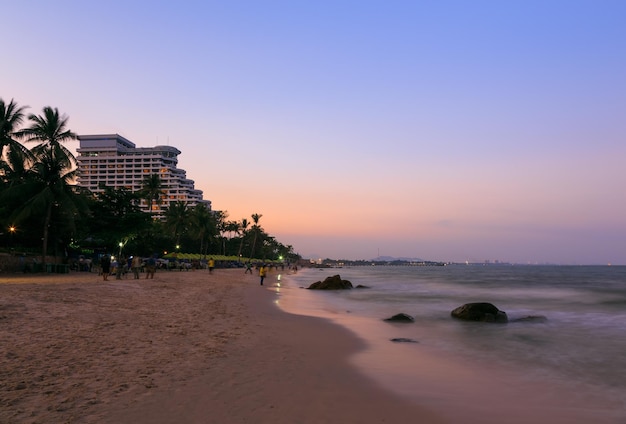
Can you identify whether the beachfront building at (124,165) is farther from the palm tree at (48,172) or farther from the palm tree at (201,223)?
Result: the palm tree at (48,172)

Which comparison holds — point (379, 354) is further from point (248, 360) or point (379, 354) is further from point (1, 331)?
point (1, 331)

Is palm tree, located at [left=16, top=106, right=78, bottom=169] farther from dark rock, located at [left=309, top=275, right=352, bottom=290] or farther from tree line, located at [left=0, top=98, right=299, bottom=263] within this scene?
dark rock, located at [left=309, top=275, right=352, bottom=290]

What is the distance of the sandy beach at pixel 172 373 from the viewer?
573cm

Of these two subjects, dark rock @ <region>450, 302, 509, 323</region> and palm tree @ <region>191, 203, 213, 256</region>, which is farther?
palm tree @ <region>191, 203, 213, 256</region>

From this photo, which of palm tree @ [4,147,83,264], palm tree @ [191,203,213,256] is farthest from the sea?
palm tree @ [191,203,213,256]

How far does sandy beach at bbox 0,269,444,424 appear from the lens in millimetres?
5727

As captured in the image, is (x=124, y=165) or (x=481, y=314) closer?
(x=481, y=314)

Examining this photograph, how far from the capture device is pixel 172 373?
295 inches

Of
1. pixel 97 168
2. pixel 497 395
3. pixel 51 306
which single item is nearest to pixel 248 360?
pixel 497 395

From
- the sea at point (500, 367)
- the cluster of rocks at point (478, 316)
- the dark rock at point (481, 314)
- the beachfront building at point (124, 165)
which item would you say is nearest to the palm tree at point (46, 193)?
the sea at point (500, 367)

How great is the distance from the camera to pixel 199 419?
5520mm

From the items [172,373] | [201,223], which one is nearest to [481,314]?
[172,373]

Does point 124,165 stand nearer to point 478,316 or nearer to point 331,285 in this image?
point 331,285

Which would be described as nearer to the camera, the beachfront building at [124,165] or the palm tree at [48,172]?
the palm tree at [48,172]
